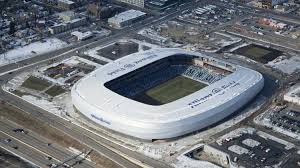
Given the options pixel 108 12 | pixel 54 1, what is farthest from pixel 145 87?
pixel 54 1

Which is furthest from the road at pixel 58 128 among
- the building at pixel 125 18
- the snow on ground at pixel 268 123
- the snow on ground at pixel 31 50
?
the snow on ground at pixel 268 123

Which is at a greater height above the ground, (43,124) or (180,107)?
(180,107)

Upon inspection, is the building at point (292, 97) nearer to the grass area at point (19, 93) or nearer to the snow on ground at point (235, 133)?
the snow on ground at point (235, 133)

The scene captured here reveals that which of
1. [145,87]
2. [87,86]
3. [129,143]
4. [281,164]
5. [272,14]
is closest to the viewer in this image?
[281,164]

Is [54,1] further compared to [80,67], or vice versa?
[54,1]

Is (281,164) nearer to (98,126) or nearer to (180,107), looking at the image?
(180,107)

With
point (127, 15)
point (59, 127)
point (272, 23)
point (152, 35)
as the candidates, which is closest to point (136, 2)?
point (127, 15)
